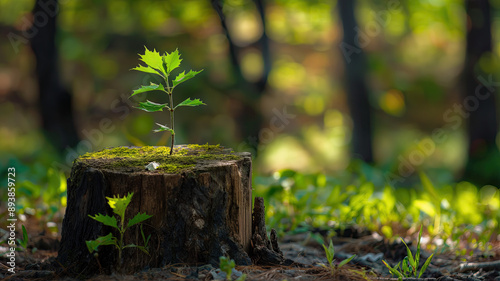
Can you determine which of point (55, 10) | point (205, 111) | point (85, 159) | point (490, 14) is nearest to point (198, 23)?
point (205, 111)

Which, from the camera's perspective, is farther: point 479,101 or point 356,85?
point 356,85

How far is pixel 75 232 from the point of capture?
1.98m

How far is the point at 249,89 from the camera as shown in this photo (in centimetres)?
758

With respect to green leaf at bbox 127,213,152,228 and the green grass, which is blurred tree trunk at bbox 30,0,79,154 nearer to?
the green grass

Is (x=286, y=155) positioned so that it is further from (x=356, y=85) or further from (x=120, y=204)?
(x=120, y=204)

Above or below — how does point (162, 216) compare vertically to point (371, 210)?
above

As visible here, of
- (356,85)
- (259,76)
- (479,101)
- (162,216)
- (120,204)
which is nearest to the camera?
(120,204)

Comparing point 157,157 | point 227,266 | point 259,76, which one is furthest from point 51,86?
point 227,266

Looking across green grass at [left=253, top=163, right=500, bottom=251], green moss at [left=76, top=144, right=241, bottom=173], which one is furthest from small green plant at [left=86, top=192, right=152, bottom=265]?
green grass at [left=253, top=163, right=500, bottom=251]

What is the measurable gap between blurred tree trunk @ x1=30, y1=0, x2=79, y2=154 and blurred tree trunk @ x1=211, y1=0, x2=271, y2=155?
264 centimetres

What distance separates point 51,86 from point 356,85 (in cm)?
479

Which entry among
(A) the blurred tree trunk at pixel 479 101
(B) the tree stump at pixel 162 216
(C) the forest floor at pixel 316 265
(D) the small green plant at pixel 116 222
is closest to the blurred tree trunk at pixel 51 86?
(C) the forest floor at pixel 316 265

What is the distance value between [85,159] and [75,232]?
1.23 ft

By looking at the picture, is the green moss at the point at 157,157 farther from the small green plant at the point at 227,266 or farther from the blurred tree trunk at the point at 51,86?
the blurred tree trunk at the point at 51,86
